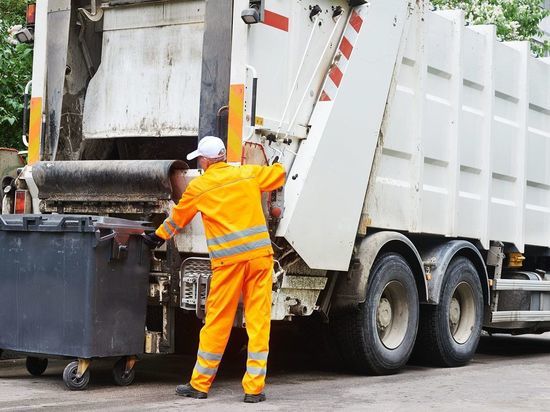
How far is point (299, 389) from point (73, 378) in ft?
4.58

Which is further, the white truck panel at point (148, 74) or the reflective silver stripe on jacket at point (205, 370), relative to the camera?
the white truck panel at point (148, 74)

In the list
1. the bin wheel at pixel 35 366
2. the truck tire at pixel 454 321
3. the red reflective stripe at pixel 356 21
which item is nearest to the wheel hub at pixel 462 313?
the truck tire at pixel 454 321

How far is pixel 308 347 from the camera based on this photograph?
30.1ft

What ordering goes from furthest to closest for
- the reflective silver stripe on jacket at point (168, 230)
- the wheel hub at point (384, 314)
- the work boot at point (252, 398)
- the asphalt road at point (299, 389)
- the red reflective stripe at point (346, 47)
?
the wheel hub at point (384, 314)
the red reflective stripe at point (346, 47)
the reflective silver stripe on jacket at point (168, 230)
the work boot at point (252, 398)
the asphalt road at point (299, 389)

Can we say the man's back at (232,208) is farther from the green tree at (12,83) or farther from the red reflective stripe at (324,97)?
the green tree at (12,83)

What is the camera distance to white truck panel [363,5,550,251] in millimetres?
7820

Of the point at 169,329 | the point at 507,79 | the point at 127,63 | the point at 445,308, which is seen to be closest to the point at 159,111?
the point at 127,63

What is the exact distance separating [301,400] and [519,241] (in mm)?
3779

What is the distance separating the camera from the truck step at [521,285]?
9070 millimetres

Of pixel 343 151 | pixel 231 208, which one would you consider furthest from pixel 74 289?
pixel 343 151

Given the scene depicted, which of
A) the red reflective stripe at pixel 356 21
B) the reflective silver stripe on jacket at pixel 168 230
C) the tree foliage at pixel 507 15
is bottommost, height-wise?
the reflective silver stripe on jacket at pixel 168 230

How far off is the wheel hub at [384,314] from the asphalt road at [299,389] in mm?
373

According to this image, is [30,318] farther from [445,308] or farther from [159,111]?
[445,308]

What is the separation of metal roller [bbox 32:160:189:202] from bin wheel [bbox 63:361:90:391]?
3.52ft
